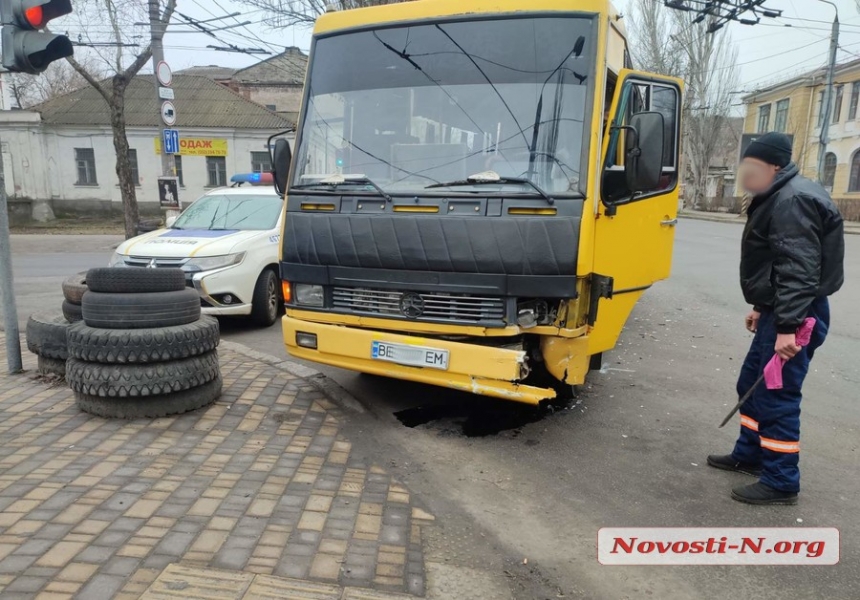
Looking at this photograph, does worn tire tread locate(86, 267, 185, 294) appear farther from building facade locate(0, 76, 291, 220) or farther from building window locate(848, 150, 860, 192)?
building window locate(848, 150, 860, 192)

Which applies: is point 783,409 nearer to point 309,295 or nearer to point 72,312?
point 309,295

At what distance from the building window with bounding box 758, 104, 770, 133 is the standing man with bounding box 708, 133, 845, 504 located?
182ft

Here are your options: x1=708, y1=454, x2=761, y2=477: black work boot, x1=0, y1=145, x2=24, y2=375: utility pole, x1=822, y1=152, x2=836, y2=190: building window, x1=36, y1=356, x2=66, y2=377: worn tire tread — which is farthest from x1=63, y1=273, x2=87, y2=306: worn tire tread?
x1=822, y1=152, x2=836, y2=190: building window

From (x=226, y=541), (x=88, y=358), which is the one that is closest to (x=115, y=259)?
(x=88, y=358)

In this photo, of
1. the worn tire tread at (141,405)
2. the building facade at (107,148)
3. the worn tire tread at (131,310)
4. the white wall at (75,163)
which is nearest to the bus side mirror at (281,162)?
the worn tire tread at (131,310)

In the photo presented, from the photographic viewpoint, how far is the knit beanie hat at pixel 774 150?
3.44 meters

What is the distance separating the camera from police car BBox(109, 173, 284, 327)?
7.20m

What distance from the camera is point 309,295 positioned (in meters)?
4.59

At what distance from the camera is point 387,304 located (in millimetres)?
4324

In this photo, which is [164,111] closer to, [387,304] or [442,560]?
[387,304]

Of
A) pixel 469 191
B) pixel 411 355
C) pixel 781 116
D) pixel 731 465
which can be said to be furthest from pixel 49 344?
pixel 781 116

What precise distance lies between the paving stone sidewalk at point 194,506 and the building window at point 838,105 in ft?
160

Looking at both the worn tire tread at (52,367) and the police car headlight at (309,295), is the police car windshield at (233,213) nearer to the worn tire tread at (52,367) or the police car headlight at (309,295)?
the worn tire tread at (52,367)

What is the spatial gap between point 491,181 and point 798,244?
186 centimetres
